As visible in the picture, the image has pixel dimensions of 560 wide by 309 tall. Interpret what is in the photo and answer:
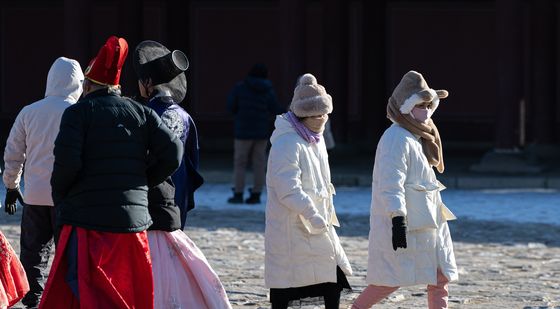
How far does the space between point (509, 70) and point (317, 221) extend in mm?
10773

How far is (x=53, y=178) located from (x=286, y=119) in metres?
1.74

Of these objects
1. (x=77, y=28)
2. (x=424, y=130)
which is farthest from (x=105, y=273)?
(x=77, y=28)

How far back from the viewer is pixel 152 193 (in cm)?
674

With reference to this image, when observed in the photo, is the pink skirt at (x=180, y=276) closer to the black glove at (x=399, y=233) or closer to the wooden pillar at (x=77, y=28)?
the black glove at (x=399, y=233)

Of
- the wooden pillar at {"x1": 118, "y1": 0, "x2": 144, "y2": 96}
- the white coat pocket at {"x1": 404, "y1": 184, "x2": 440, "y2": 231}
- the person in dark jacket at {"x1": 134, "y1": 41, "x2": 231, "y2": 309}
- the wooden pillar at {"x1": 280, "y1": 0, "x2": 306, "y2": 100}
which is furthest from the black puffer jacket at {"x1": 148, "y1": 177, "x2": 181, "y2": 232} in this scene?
the wooden pillar at {"x1": 118, "y1": 0, "x2": 144, "y2": 96}

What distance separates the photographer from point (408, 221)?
728 cm

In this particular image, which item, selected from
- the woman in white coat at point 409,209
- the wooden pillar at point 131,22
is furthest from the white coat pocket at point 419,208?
the wooden pillar at point 131,22

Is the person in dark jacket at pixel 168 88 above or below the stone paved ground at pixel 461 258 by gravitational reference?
above

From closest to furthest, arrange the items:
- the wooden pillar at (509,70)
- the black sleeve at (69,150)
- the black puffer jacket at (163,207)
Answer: the black sleeve at (69,150) < the black puffer jacket at (163,207) < the wooden pillar at (509,70)

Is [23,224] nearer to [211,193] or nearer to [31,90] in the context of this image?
[211,193]

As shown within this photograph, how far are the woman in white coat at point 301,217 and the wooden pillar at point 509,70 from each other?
10.4 meters

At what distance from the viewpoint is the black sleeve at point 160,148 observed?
629cm

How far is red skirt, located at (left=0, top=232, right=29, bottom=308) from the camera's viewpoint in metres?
7.33

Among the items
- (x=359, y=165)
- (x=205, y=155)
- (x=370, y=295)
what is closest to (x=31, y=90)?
(x=205, y=155)
